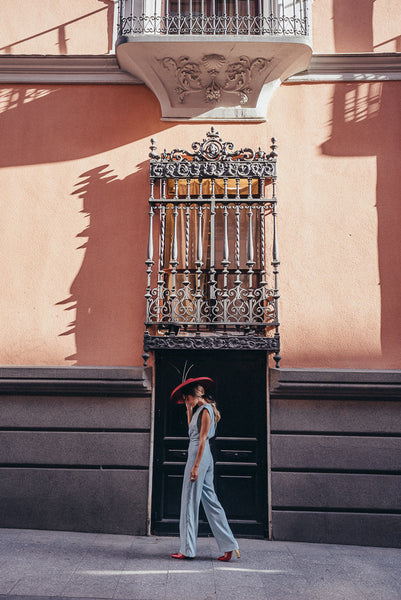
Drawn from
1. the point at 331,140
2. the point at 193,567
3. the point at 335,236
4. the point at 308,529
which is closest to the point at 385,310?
the point at 335,236

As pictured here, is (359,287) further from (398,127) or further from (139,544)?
(139,544)

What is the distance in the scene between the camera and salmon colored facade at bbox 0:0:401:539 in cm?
619

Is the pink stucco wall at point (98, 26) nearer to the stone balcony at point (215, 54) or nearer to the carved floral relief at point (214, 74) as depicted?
the stone balcony at point (215, 54)

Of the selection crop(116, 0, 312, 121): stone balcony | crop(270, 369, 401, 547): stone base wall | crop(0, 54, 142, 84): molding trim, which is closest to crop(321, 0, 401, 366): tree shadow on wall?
crop(116, 0, 312, 121): stone balcony

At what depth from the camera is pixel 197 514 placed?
4.89 m

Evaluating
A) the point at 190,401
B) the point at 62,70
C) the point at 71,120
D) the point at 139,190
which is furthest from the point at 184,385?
the point at 62,70

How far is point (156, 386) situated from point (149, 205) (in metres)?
2.41

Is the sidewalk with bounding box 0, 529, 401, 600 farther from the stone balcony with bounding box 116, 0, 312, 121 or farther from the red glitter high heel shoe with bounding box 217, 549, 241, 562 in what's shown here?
the stone balcony with bounding box 116, 0, 312, 121

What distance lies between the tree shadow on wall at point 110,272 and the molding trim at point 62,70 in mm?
1305

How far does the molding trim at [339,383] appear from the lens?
5.83m

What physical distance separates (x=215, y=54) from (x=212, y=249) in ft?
8.68

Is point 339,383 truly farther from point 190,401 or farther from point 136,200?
point 136,200

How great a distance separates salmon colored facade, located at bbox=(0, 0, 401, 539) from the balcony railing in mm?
266

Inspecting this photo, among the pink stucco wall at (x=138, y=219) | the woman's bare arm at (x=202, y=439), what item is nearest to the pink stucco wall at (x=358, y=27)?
the pink stucco wall at (x=138, y=219)
